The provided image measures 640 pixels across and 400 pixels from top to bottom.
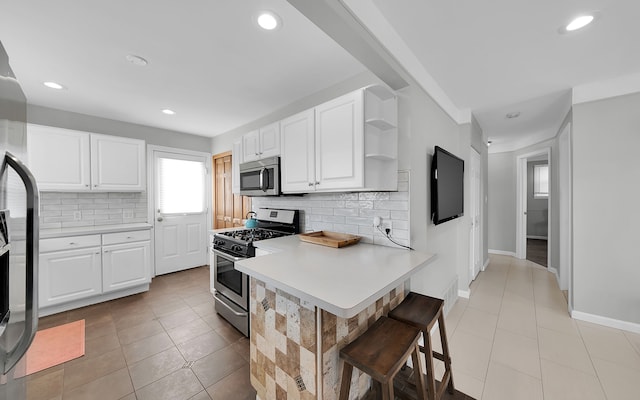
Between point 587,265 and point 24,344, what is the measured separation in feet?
13.8

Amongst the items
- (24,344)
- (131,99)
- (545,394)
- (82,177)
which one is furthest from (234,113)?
(545,394)

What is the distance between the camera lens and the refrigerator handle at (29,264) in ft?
2.41

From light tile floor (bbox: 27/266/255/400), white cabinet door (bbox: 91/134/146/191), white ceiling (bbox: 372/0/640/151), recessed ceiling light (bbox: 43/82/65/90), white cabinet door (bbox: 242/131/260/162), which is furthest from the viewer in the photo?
white cabinet door (bbox: 91/134/146/191)

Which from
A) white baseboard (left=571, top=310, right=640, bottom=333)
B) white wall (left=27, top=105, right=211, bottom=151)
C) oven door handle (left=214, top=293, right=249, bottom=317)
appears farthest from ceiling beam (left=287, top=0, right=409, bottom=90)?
white wall (left=27, top=105, right=211, bottom=151)

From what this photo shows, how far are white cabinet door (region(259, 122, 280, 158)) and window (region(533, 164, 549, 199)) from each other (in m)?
8.18

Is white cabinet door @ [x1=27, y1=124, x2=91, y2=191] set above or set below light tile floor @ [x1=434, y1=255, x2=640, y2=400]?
above

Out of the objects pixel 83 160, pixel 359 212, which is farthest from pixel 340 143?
pixel 83 160

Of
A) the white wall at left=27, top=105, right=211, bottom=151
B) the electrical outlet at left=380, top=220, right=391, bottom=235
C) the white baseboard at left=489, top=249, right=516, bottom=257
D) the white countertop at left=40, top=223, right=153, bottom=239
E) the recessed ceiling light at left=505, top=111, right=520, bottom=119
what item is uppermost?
the recessed ceiling light at left=505, top=111, right=520, bottom=119

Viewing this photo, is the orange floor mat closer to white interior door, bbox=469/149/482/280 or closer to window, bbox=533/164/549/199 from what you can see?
white interior door, bbox=469/149/482/280

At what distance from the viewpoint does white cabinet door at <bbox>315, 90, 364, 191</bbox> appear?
1757 mm

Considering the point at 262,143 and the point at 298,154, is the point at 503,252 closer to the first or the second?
the point at 298,154

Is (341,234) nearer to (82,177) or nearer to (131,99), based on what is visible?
(131,99)

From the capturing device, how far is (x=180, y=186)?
431cm

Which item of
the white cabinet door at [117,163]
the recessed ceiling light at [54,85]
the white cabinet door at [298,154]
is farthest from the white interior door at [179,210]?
the white cabinet door at [298,154]
